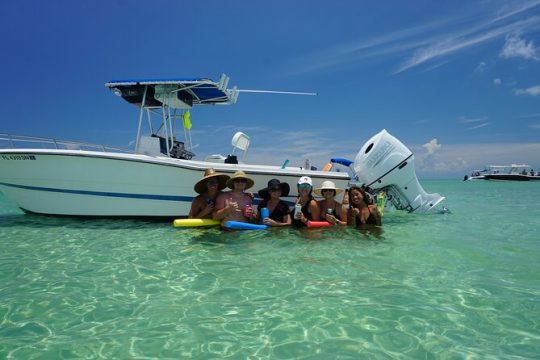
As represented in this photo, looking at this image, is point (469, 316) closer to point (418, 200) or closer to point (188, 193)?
point (188, 193)

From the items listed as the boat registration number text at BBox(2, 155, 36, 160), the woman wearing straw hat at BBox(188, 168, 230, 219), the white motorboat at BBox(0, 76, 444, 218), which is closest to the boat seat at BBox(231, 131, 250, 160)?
the white motorboat at BBox(0, 76, 444, 218)

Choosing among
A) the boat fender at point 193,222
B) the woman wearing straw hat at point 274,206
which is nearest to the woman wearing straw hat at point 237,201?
the boat fender at point 193,222

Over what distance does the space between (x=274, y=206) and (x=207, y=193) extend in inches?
52.9

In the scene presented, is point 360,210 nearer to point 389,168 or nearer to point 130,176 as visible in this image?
point 389,168

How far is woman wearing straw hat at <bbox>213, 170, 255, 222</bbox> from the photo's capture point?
19.6 ft

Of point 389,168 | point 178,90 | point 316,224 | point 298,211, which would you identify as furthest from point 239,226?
point 178,90

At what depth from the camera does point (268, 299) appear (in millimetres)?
2904

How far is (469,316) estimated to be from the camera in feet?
8.44

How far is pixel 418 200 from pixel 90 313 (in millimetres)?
7724

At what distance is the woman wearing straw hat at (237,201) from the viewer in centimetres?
598

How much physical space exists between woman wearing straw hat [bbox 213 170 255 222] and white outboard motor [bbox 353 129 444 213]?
10.3 ft

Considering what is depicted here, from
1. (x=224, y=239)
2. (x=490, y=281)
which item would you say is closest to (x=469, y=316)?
(x=490, y=281)

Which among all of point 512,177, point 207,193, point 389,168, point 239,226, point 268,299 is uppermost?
point 512,177

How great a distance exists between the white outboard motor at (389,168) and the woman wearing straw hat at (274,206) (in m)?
2.53
